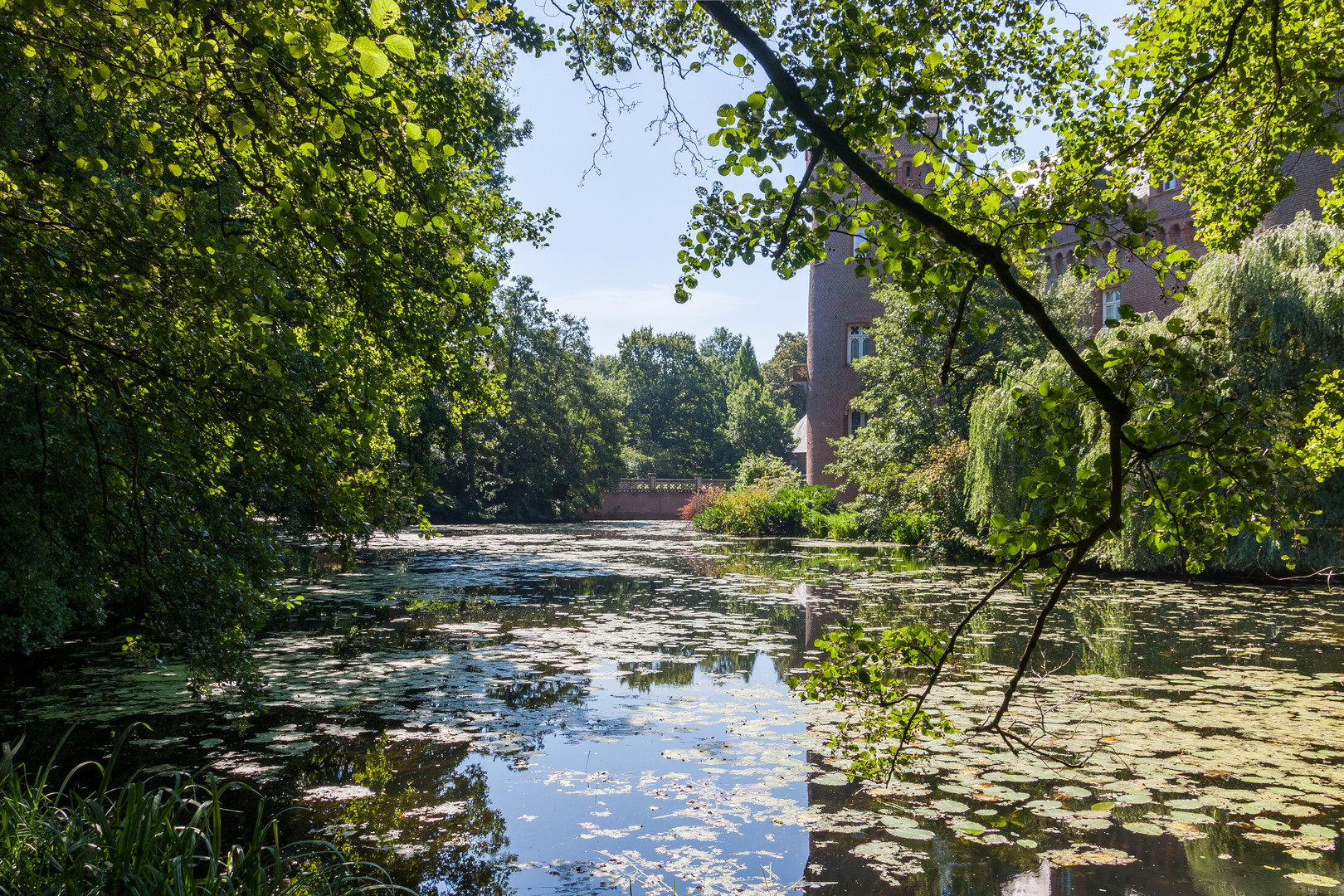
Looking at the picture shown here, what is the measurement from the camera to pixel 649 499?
47188 mm

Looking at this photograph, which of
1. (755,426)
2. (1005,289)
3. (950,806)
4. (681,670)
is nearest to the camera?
(1005,289)

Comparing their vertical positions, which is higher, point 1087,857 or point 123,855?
point 123,855

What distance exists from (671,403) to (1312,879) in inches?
2281

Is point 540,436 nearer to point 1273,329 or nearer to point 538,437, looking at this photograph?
point 538,437

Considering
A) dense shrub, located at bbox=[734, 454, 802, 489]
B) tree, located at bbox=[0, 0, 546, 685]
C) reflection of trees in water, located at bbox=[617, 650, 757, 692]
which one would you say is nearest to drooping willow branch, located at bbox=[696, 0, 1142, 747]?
tree, located at bbox=[0, 0, 546, 685]

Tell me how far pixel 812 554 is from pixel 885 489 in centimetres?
304

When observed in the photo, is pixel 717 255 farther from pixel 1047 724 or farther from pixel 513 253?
pixel 513 253

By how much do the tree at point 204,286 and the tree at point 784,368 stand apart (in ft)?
202

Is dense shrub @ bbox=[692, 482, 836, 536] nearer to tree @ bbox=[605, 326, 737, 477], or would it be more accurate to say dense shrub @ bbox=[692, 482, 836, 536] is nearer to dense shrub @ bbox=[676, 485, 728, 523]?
dense shrub @ bbox=[676, 485, 728, 523]

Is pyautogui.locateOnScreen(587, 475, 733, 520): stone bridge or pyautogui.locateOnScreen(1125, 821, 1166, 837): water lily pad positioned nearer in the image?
pyautogui.locateOnScreen(1125, 821, 1166, 837): water lily pad

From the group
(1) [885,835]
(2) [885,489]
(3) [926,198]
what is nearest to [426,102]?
(3) [926,198]

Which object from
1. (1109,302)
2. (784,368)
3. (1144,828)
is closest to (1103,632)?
(1144,828)

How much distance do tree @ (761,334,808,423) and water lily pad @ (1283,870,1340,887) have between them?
62.6 m

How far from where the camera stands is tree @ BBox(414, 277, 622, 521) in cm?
3903
